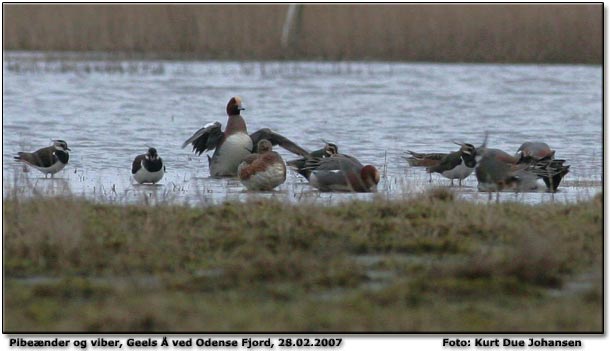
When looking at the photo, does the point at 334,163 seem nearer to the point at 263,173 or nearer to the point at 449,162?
the point at 263,173

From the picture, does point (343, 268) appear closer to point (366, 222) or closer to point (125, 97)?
point (366, 222)

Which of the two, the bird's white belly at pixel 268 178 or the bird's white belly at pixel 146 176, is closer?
the bird's white belly at pixel 268 178

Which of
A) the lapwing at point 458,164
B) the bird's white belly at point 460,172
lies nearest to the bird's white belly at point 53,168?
the lapwing at point 458,164

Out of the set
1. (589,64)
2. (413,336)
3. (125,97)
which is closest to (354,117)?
(125,97)

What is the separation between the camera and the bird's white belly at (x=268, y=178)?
373 inches

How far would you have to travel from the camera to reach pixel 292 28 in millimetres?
29297

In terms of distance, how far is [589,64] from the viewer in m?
25.5

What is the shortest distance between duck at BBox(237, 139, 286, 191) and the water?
16 cm

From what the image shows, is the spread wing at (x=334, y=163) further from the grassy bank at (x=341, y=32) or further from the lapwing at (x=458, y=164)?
the grassy bank at (x=341, y=32)

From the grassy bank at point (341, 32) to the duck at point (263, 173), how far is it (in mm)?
17026

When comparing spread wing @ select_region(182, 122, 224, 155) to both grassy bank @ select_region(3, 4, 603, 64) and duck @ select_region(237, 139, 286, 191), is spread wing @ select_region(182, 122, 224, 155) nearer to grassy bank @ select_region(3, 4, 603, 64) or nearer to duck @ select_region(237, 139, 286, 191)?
duck @ select_region(237, 139, 286, 191)

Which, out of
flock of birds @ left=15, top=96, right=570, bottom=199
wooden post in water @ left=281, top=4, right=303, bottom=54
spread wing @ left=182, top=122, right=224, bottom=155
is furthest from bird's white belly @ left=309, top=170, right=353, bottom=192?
wooden post in water @ left=281, top=4, right=303, bottom=54

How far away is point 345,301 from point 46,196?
2951 mm

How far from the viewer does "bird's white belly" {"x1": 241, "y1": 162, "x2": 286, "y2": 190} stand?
31.1 feet
